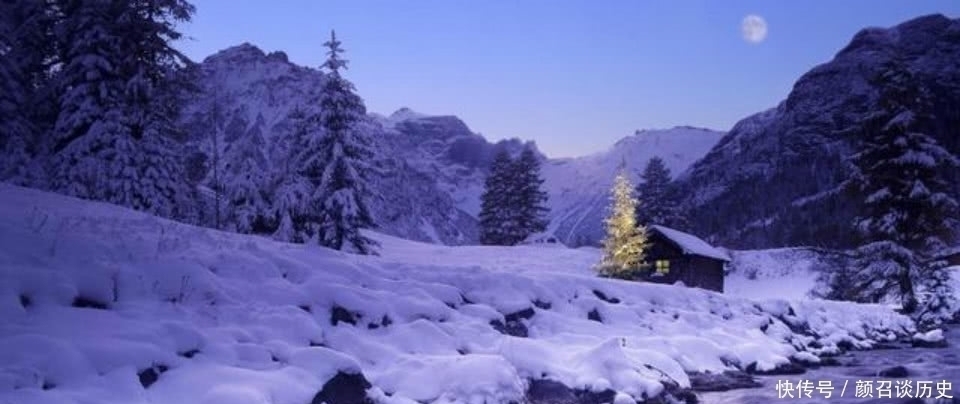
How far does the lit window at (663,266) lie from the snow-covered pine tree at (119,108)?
29.8m

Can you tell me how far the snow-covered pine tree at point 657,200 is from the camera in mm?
58125

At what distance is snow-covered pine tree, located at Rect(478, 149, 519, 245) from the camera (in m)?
60.6

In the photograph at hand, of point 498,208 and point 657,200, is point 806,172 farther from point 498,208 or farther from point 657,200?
point 498,208

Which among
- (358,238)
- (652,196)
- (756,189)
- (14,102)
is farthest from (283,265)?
(756,189)

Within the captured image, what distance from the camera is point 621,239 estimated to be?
3866cm

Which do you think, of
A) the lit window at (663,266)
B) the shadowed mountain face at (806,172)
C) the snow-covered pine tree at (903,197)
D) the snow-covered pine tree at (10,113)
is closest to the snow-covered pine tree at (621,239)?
the lit window at (663,266)

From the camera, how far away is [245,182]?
33500 millimetres

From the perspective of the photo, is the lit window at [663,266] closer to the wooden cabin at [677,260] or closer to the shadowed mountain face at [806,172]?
the wooden cabin at [677,260]

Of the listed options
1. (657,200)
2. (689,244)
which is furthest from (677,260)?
(657,200)

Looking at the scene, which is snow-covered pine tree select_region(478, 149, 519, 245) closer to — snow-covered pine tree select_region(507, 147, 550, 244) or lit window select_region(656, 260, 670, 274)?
snow-covered pine tree select_region(507, 147, 550, 244)

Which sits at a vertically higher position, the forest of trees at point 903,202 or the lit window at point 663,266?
the forest of trees at point 903,202

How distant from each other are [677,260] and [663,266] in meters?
0.96

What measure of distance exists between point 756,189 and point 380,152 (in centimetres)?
14940

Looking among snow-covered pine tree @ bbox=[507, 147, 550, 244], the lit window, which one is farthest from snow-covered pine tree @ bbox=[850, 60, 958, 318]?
snow-covered pine tree @ bbox=[507, 147, 550, 244]
